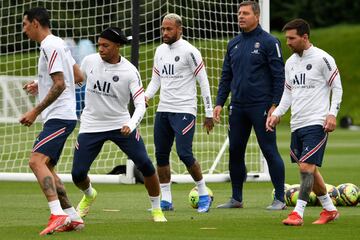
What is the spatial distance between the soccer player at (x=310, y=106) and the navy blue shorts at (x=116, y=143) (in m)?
1.55

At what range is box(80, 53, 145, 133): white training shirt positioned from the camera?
12523 millimetres

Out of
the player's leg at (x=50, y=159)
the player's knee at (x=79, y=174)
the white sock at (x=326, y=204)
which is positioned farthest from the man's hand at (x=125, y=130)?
the white sock at (x=326, y=204)

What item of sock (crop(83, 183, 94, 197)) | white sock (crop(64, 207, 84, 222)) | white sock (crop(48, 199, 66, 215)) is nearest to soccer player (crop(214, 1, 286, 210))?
sock (crop(83, 183, 94, 197))

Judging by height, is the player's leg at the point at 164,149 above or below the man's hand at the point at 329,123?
below

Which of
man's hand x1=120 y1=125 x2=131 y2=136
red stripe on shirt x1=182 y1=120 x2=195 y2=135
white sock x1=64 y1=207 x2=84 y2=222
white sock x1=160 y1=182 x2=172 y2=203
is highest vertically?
man's hand x1=120 y1=125 x2=131 y2=136

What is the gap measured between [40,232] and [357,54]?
37733 mm

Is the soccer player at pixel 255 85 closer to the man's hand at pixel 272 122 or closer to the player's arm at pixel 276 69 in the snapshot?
the player's arm at pixel 276 69

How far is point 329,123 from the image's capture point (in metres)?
12.5

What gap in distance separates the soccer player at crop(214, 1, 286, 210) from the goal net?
14.1 feet

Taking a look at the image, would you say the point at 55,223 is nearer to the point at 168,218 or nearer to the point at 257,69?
the point at 168,218

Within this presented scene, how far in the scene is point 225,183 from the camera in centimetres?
1928

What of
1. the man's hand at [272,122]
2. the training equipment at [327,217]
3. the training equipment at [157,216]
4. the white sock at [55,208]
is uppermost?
the man's hand at [272,122]

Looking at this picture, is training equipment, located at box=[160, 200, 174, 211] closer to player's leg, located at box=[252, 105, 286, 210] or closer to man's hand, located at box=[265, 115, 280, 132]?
player's leg, located at box=[252, 105, 286, 210]

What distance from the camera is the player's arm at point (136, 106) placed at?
11802mm
